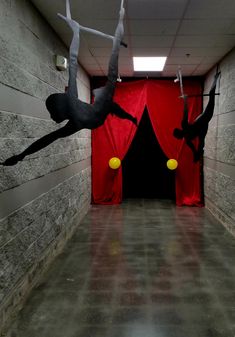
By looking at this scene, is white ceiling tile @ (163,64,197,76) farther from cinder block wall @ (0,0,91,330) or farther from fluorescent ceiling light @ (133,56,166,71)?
cinder block wall @ (0,0,91,330)

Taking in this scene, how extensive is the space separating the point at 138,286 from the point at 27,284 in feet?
3.40

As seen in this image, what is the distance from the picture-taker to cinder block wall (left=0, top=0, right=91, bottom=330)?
2.53m

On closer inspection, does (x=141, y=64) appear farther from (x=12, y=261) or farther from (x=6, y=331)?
(x=6, y=331)

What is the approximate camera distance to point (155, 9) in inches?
126

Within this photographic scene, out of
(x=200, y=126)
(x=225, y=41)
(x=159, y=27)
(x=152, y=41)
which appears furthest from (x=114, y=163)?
(x=159, y=27)

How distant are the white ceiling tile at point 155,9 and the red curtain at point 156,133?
322 cm

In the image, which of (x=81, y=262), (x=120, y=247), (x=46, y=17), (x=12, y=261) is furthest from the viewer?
(x=120, y=247)

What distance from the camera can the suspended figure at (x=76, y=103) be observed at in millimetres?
2164

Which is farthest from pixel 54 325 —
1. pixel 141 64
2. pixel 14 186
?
pixel 141 64

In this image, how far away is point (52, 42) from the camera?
383 centimetres

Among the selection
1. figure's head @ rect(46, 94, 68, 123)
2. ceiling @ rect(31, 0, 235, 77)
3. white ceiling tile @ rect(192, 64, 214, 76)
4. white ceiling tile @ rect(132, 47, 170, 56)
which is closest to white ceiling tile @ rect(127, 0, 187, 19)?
ceiling @ rect(31, 0, 235, 77)

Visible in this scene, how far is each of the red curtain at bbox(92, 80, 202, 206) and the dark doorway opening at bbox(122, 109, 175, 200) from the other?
748 mm

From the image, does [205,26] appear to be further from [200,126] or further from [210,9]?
[200,126]

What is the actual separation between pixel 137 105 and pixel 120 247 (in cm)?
330
